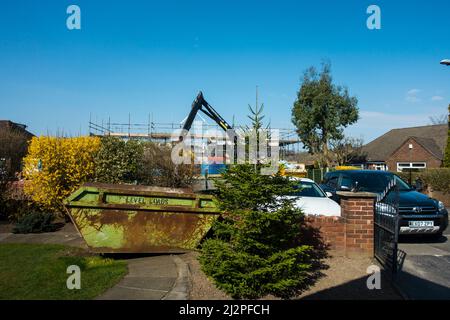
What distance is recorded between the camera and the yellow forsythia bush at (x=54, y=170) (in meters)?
9.88

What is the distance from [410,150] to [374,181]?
1051 inches

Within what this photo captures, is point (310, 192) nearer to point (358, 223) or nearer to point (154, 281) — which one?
point (358, 223)

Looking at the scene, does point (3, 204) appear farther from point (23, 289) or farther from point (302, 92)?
point (302, 92)

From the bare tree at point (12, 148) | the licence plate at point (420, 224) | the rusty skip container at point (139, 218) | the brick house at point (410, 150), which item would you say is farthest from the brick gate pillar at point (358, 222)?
the brick house at point (410, 150)

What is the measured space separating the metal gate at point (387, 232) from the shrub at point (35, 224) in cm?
818

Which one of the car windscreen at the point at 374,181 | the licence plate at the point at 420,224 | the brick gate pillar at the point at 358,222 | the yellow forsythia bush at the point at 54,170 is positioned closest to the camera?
the brick gate pillar at the point at 358,222

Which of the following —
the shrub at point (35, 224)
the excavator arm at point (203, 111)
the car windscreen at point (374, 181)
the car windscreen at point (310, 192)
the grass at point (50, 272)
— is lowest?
the grass at point (50, 272)

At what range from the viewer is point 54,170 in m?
9.97

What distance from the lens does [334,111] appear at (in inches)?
1372

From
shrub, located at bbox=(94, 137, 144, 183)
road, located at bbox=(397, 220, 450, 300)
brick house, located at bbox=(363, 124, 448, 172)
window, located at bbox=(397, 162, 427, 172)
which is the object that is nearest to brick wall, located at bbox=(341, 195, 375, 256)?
road, located at bbox=(397, 220, 450, 300)

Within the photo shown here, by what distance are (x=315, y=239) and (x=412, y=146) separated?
99.8 ft

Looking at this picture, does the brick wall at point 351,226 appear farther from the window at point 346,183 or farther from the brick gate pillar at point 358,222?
the window at point 346,183

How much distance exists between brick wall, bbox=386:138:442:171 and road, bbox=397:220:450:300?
26083 millimetres

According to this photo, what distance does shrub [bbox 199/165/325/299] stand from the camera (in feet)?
15.0
